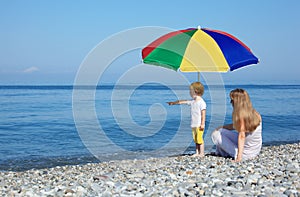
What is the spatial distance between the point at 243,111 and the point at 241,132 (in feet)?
1.37

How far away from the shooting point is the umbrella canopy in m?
8.08

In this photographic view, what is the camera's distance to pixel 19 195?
532 cm

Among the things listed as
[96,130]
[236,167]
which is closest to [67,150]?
[96,130]

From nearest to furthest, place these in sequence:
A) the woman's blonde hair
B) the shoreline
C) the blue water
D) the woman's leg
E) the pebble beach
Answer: the pebble beach < the woman's blonde hair < the woman's leg < the shoreline < the blue water

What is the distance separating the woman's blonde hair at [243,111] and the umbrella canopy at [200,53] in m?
0.73

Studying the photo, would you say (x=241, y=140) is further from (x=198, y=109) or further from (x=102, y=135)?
(x=102, y=135)

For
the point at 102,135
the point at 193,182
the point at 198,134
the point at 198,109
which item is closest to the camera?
the point at 193,182

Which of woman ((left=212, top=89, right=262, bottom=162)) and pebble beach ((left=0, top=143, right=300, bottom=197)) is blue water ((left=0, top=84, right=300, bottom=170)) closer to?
woman ((left=212, top=89, right=262, bottom=162))

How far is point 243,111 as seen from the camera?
24.3 feet

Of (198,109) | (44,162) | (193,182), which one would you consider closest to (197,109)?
(198,109)

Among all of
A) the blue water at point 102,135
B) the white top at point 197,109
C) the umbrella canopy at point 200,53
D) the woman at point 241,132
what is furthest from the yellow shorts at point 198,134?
the blue water at point 102,135

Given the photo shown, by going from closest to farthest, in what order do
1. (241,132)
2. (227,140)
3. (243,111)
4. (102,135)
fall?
(243,111) < (241,132) < (227,140) < (102,135)

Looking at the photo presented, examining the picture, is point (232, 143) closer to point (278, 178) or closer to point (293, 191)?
point (278, 178)

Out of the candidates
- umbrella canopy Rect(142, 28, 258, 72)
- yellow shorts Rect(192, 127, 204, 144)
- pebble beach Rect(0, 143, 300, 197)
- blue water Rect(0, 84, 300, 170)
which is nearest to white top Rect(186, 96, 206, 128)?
yellow shorts Rect(192, 127, 204, 144)
